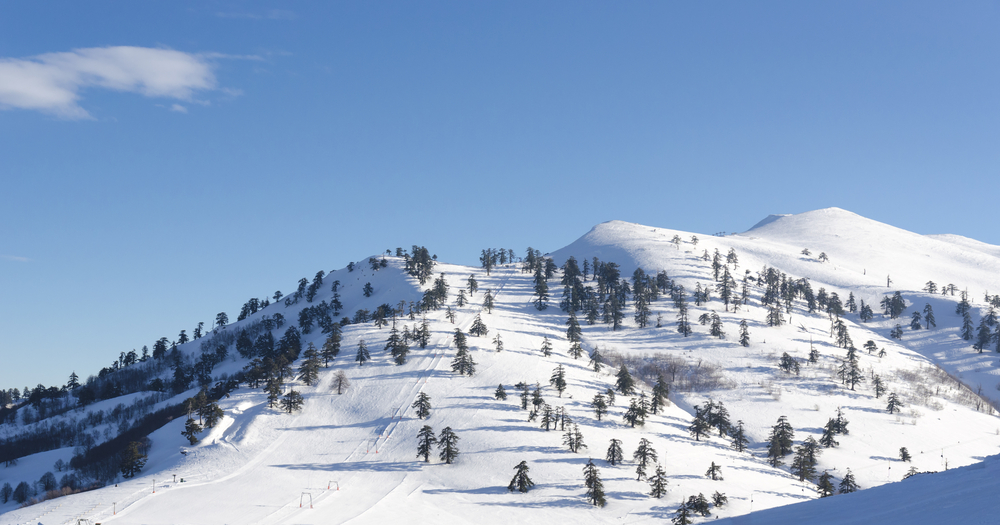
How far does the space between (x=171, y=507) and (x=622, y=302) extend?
5734 inches

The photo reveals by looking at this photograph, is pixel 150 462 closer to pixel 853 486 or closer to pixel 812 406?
pixel 853 486

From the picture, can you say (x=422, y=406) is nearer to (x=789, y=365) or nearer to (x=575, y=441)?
(x=575, y=441)

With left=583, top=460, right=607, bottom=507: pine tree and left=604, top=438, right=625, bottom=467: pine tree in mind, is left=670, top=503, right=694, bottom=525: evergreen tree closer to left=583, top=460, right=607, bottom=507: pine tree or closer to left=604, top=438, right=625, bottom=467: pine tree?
left=583, top=460, right=607, bottom=507: pine tree

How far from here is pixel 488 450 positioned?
91125mm

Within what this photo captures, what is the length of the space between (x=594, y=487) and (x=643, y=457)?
12943mm

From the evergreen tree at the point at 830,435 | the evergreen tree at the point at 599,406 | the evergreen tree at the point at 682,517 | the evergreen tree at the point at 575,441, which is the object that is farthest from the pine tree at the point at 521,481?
the evergreen tree at the point at 830,435

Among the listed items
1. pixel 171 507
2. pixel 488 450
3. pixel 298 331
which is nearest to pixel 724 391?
pixel 488 450

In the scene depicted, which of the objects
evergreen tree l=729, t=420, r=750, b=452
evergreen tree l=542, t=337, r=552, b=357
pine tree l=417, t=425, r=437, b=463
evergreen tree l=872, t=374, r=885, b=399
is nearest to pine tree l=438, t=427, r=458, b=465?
A: pine tree l=417, t=425, r=437, b=463

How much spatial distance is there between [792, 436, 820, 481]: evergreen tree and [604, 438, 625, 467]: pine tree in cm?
2805

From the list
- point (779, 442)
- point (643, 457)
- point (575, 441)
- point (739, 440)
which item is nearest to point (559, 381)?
point (575, 441)

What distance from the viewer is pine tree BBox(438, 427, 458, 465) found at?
3526 inches

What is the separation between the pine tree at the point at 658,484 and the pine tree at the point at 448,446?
91.0 feet

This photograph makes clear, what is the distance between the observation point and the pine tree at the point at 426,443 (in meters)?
90.3

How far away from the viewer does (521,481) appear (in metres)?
80.2
